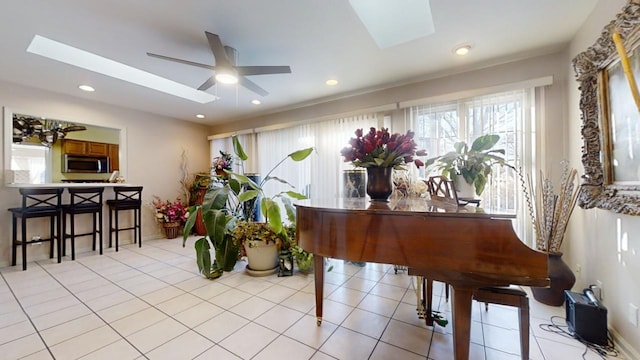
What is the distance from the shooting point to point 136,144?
455 centimetres

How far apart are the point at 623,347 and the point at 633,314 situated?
0.83 ft

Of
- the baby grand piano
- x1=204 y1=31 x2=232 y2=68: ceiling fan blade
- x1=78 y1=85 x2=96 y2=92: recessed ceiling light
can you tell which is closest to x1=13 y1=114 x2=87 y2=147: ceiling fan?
x1=78 y1=85 x2=96 y2=92: recessed ceiling light

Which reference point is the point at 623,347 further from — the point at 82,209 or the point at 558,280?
the point at 82,209

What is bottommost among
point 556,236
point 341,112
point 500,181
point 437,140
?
point 556,236

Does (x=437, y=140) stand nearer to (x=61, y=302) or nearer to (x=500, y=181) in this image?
(x=500, y=181)

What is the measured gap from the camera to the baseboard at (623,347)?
1.52m

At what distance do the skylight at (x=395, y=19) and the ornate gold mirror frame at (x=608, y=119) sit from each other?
1166 mm

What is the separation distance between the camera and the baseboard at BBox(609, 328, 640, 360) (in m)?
1.52

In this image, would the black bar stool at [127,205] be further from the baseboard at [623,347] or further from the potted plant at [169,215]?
the baseboard at [623,347]

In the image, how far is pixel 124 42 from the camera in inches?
93.9

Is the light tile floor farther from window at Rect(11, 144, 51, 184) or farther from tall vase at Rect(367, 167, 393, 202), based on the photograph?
window at Rect(11, 144, 51, 184)

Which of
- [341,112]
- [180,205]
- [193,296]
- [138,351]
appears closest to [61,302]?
[193,296]

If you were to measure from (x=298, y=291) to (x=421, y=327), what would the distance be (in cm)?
118

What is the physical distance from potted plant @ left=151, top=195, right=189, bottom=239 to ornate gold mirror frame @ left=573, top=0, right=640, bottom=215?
223 inches
